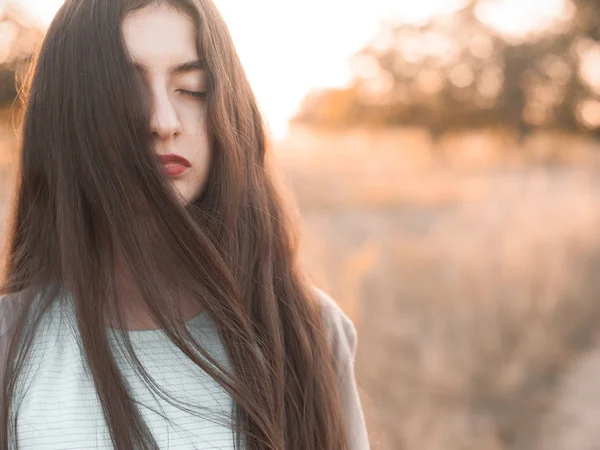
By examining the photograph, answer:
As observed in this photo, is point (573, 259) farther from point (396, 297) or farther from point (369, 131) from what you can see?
point (369, 131)

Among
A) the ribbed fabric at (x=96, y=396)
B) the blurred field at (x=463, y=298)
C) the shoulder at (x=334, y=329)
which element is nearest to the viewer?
the ribbed fabric at (x=96, y=396)

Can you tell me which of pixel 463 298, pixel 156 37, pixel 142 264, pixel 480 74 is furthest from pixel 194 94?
pixel 480 74

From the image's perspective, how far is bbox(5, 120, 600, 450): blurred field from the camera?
11.4 feet

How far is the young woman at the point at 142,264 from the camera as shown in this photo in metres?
1.13

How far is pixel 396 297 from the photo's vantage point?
4.47 meters

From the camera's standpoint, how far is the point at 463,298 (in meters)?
4.45

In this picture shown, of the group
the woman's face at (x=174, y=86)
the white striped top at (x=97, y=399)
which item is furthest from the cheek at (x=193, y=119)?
the white striped top at (x=97, y=399)

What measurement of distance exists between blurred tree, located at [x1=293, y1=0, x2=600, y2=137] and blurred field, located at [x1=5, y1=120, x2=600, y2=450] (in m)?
6.85

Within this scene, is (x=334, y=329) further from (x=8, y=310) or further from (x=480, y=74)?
(x=480, y=74)

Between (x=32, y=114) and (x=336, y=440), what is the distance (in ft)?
2.80

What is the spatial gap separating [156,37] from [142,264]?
15.7 inches

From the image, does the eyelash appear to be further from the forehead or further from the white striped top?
the white striped top

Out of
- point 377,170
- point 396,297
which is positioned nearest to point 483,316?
point 396,297

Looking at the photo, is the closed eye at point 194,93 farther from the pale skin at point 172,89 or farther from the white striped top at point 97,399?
the white striped top at point 97,399
